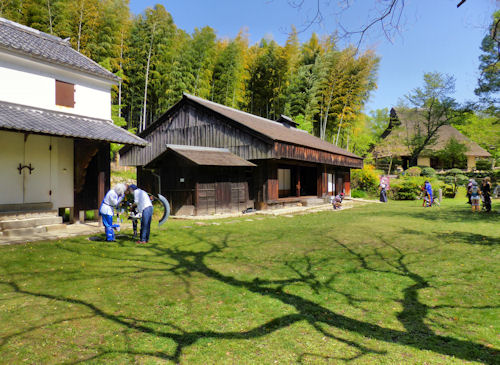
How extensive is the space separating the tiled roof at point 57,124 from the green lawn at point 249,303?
306 cm

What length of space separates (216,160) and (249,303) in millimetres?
11197

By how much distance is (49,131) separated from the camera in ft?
26.0

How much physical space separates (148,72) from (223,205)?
18389mm

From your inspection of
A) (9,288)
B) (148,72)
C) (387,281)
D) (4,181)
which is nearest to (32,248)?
(9,288)

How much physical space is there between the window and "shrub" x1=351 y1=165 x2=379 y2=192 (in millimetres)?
Answer: 24866

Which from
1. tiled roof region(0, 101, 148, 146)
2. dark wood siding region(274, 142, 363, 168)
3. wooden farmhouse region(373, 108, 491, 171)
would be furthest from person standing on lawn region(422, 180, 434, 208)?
wooden farmhouse region(373, 108, 491, 171)

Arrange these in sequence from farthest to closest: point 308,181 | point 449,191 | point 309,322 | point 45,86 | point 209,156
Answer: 1. point 449,191
2. point 308,181
3. point 209,156
4. point 45,86
5. point 309,322

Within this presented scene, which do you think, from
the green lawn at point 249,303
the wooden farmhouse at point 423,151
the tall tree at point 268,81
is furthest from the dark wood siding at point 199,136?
the wooden farmhouse at point 423,151

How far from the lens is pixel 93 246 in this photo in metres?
7.17

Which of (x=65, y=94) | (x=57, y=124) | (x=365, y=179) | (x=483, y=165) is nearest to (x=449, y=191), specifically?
(x=365, y=179)

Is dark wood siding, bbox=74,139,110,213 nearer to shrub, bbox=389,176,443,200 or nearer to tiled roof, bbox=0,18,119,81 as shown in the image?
tiled roof, bbox=0,18,119,81

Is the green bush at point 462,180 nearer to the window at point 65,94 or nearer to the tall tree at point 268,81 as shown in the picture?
the tall tree at point 268,81

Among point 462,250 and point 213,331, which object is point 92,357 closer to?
point 213,331

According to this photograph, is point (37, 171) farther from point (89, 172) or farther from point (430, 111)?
point (430, 111)
